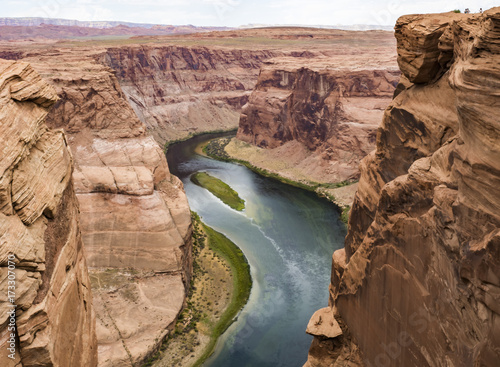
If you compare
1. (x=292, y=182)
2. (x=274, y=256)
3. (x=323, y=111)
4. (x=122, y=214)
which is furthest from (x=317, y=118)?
(x=122, y=214)

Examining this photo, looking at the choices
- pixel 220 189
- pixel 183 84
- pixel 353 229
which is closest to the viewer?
pixel 353 229

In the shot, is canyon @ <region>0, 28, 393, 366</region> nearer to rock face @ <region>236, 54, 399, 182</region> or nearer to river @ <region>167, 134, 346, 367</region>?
river @ <region>167, 134, 346, 367</region>

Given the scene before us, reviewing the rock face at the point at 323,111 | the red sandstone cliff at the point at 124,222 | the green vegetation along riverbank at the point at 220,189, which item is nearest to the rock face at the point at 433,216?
the red sandstone cliff at the point at 124,222

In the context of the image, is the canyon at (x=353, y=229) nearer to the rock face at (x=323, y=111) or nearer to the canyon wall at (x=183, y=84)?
the rock face at (x=323, y=111)

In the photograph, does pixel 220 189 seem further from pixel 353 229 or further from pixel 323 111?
pixel 353 229

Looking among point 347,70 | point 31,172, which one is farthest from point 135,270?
point 347,70

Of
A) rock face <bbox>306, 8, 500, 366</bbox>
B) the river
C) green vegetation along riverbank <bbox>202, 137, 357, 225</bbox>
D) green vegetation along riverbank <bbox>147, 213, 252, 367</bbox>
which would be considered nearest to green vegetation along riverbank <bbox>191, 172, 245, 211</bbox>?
the river
